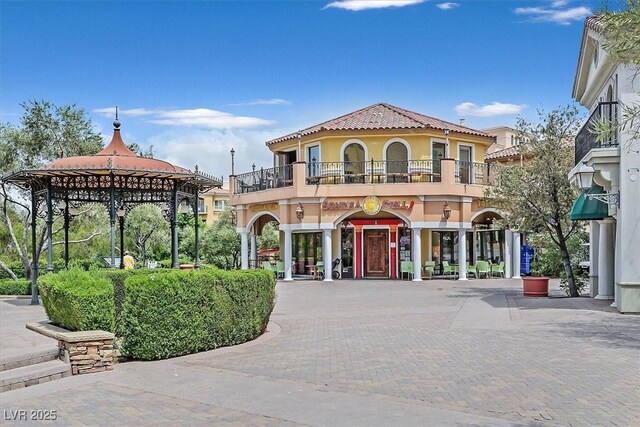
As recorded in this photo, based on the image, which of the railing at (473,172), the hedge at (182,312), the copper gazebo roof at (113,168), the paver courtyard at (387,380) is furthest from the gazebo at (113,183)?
the railing at (473,172)

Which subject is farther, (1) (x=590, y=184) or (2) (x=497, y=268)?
(2) (x=497, y=268)

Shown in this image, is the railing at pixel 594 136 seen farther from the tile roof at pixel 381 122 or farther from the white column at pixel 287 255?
the white column at pixel 287 255

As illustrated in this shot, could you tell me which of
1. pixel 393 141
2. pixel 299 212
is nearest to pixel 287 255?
pixel 299 212

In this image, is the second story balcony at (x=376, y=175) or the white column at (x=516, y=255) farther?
the white column at (x=516, y=255)

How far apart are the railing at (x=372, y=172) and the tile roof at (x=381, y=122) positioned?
70.8 inches

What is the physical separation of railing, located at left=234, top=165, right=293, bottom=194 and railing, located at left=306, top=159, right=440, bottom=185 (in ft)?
4.10

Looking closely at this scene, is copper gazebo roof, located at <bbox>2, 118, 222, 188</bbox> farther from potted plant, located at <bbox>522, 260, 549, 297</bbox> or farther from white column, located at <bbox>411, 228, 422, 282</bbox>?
white column, located at <bbox>411, 228, 422, 282</bbox>

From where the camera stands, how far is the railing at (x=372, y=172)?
3378cm

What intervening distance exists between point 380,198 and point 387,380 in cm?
2416

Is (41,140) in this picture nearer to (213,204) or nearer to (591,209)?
(591,209)

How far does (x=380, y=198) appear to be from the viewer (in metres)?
32.8

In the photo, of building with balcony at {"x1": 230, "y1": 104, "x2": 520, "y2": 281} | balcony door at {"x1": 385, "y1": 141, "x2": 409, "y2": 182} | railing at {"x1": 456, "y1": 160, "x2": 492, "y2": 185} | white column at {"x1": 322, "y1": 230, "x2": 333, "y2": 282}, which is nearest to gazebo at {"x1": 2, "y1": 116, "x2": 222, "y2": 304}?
white column at {"x1": 322, "y1": 230, "x2": 333, "y2": 282}

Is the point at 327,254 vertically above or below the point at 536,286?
above

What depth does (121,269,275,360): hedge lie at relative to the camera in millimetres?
10523
